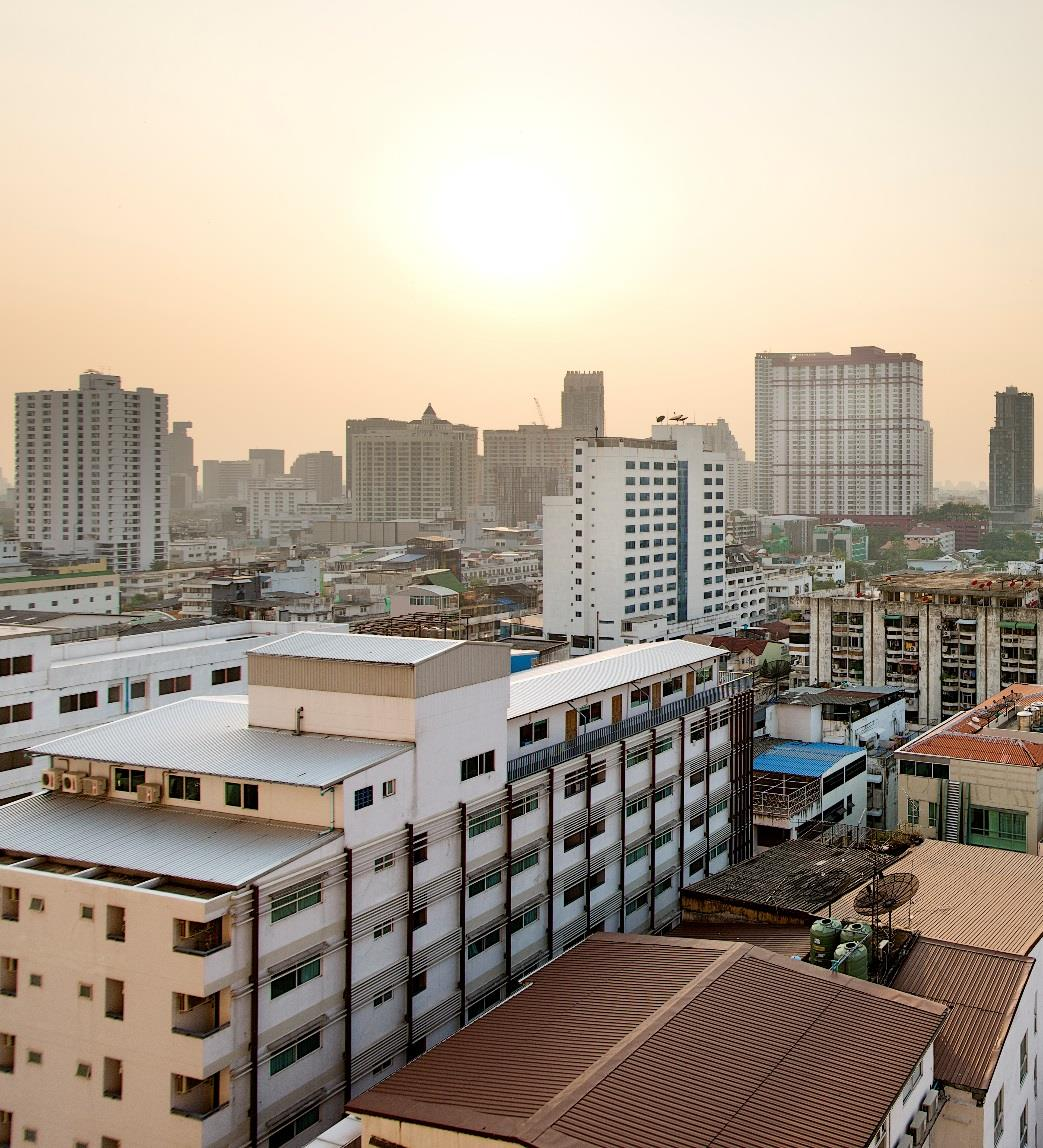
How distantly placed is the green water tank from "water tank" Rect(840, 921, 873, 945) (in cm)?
33

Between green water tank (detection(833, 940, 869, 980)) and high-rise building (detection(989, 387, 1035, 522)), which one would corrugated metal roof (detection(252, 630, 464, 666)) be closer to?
green water tank (detection(833, 940, 869, 980))

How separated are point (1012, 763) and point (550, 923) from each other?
9.92 meters

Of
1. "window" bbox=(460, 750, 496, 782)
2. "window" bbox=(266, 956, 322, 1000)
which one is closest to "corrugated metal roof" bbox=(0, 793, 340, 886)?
"window" bbox=(266, 956, 322, 1000)

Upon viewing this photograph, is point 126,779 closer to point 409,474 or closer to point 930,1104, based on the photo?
point 930,1104

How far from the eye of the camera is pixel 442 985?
15.2 m

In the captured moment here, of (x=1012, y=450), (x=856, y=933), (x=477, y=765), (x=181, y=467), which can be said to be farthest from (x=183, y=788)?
(x=181, y=467)

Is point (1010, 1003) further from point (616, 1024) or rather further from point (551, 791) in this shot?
point (551, 791)

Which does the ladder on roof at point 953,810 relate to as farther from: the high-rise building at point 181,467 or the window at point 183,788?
the high-rise building at point 181,467

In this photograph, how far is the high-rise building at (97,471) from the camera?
305 feet

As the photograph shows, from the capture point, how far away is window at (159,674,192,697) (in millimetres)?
26344

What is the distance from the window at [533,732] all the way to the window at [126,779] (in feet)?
18.5

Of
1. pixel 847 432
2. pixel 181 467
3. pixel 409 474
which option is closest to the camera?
pixel 847 432

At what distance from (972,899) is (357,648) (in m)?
9.23

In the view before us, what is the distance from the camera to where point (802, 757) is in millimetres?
26703
